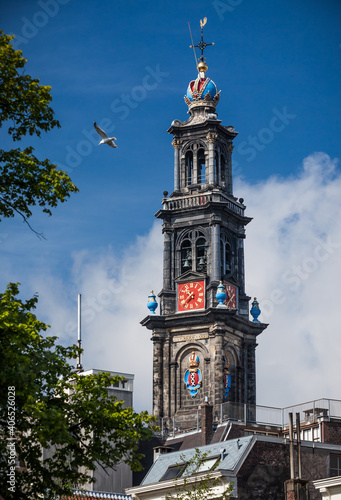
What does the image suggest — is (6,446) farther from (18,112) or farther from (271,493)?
(271,493)

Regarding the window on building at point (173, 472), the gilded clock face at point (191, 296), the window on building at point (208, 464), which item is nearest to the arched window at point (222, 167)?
the gilded clock face at point (191, 296)

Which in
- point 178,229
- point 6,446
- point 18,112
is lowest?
point 6,446

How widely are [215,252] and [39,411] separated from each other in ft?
228

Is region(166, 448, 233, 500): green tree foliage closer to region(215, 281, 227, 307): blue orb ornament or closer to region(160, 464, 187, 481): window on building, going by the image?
region(160, 464, 187, 481): window on building

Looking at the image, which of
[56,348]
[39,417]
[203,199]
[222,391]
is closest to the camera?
[39,417]

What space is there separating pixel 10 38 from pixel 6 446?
12.5 m

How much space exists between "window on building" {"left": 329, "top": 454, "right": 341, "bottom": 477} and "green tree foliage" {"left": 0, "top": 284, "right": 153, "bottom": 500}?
29895 millimetres

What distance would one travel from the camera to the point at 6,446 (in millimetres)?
36531

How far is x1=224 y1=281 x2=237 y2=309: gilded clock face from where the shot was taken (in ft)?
343

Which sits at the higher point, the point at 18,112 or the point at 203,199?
the point at 203,199

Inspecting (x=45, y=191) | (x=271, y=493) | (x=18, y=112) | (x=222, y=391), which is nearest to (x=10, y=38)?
(x=18, y=112)

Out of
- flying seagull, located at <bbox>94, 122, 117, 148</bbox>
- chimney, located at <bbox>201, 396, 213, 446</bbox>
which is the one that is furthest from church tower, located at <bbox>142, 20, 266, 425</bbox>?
flying seagull, located at <bbox>94, 122, 117, 148</bbox>

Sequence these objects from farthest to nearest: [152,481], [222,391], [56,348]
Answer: [222,391] < [152,481] < [56,348]

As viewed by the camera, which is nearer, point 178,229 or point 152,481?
point 152,481
